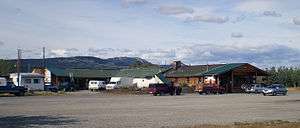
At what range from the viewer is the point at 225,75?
8494cm

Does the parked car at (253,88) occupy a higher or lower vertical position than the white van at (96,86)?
lower

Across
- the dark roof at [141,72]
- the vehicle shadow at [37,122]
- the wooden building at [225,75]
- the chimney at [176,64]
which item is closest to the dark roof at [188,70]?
the wooden building at [225,75]

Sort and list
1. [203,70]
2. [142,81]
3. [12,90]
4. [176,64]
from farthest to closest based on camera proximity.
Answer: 1. [176,64]
2. [142,81]
3. [203,70]
4. [12,90]

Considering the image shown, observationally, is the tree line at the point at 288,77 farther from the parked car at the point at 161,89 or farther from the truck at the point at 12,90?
the truck at the point at 12,90

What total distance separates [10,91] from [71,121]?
45.2 metres

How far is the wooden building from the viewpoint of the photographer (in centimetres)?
8362

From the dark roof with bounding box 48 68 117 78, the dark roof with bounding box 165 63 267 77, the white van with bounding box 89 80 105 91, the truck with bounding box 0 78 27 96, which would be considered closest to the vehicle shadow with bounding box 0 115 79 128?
the truck with bounding box 0 78 27 96

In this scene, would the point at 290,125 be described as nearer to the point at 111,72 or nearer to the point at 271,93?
the point at 271,93

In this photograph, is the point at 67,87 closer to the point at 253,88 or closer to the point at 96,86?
the point at 96,86

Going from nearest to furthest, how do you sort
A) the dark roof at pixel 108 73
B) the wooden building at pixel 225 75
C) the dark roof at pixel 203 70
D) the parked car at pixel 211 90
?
the parked car at pixel 211 90
the wooden building at pixel 225 75
the dark roof at pixel 203 70
the dark roof at pixel 108 73

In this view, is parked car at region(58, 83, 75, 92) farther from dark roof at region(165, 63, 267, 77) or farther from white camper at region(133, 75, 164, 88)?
dark roof at region(165, 63, 267, 77)

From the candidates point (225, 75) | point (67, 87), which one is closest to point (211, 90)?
point (225, 75)

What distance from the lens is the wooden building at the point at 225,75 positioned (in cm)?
8362

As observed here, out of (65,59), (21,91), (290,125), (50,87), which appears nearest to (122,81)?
(50,87)
